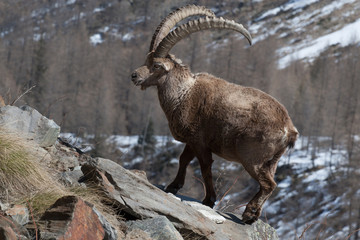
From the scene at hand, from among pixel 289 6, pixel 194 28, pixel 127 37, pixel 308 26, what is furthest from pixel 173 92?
pixel 289 6

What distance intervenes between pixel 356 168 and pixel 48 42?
8118cm

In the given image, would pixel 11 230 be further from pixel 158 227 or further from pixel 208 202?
pixel 208 202

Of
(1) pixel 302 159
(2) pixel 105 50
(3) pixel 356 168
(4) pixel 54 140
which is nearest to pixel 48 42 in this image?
(2) pixel 105 50

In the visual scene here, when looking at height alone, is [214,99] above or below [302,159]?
above

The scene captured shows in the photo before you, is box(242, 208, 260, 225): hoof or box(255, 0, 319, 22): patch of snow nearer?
box(242, 208, 260, 225): hoof

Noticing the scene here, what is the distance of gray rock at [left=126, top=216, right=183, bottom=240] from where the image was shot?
5561 millimetres

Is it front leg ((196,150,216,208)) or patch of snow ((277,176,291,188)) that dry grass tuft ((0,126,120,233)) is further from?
patch of snow ((277,176,291,188))

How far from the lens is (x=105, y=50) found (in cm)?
11606

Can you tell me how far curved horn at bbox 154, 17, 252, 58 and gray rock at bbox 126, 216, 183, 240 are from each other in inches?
146

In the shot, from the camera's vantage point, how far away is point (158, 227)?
18.7 ft

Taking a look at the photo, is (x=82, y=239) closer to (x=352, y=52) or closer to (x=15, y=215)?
(x=15, y=215)

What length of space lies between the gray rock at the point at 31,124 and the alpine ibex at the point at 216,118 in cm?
178

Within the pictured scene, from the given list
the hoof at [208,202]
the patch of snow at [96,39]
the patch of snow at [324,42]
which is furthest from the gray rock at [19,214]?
the patch of snow at [96,39]

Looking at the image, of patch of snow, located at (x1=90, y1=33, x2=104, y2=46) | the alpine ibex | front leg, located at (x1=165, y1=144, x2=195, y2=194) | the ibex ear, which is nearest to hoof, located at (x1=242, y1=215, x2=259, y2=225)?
the alpine ibex
